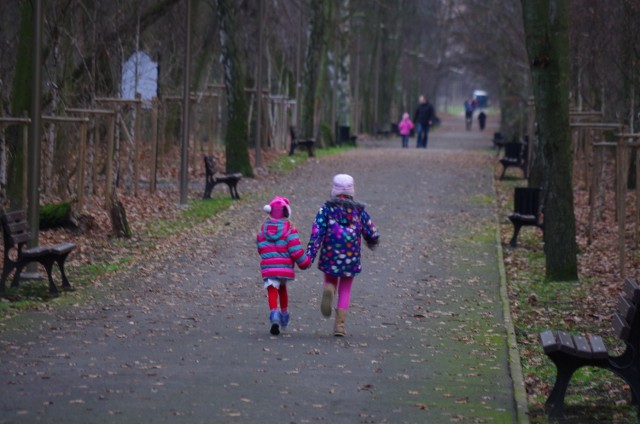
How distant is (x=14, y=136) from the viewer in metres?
19.1

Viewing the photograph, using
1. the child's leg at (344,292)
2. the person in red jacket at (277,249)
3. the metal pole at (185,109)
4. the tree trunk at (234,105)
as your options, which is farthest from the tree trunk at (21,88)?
the tree trunk at (234,105)

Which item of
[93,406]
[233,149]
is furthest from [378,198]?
[93,406]

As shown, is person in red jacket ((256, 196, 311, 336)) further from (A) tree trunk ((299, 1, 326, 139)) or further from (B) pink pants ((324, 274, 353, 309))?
(A) tree trunk ((299, 1, 326, 139))

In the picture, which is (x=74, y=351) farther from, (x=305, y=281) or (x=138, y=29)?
(x=138, y=29)

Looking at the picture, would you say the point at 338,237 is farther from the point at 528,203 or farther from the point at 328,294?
the point at 528,203

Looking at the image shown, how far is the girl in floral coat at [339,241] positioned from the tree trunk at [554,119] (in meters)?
5.10

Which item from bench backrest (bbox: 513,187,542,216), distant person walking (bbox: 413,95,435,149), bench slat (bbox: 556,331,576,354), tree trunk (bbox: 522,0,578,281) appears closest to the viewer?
bench slat (bbox: 556,331,576,354)

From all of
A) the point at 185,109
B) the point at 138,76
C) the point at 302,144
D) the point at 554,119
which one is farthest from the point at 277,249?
the point at 302,144

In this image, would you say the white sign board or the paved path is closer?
the paved path

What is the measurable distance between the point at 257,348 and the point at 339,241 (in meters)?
1.35

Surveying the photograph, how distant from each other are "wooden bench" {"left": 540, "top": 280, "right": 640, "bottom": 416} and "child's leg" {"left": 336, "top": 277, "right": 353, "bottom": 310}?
2.89m

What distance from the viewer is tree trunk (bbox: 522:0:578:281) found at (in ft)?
51.2

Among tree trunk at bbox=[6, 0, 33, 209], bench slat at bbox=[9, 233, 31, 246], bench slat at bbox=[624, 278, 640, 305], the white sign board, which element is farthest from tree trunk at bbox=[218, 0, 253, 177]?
bench slat at bbox=[624, 278, 640, 305]

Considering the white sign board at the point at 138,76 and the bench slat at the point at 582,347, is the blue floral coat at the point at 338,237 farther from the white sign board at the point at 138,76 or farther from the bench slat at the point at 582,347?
the white sign board at the point at 138,76
